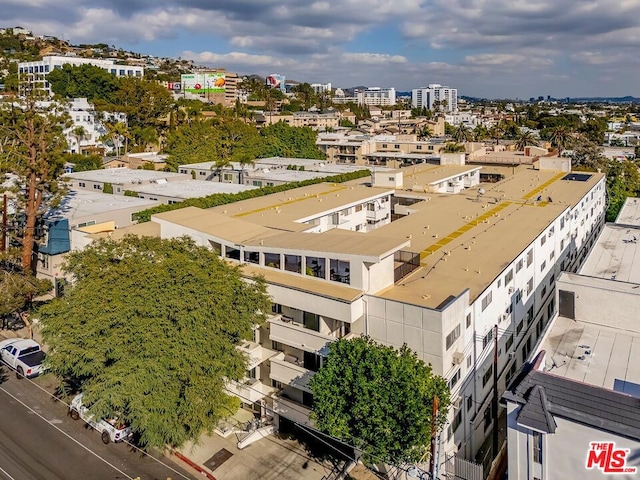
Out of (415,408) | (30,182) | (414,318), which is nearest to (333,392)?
(415,408)

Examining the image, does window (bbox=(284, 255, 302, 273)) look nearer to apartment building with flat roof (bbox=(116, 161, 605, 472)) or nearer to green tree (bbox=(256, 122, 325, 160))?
apartment building with flat roof (bbox=(116, 161, 605, 472))

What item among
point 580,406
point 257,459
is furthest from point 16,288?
point 580,406

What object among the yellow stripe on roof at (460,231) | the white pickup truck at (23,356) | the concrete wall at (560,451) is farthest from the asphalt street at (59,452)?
the yellow stripe on roof at (460,231)

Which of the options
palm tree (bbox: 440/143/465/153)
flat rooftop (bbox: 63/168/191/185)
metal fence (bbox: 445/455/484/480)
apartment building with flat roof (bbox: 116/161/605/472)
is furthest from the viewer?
palm tree (bbox: 440/143/465/153)

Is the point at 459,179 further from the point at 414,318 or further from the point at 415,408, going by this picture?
the point at 415,408

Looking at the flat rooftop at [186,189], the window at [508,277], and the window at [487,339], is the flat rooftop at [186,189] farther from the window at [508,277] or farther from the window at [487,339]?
the window at [487,339]

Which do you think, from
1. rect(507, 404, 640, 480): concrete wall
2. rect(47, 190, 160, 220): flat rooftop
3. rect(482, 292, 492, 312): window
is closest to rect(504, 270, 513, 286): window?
rect(482, 292, 492, 312): window
